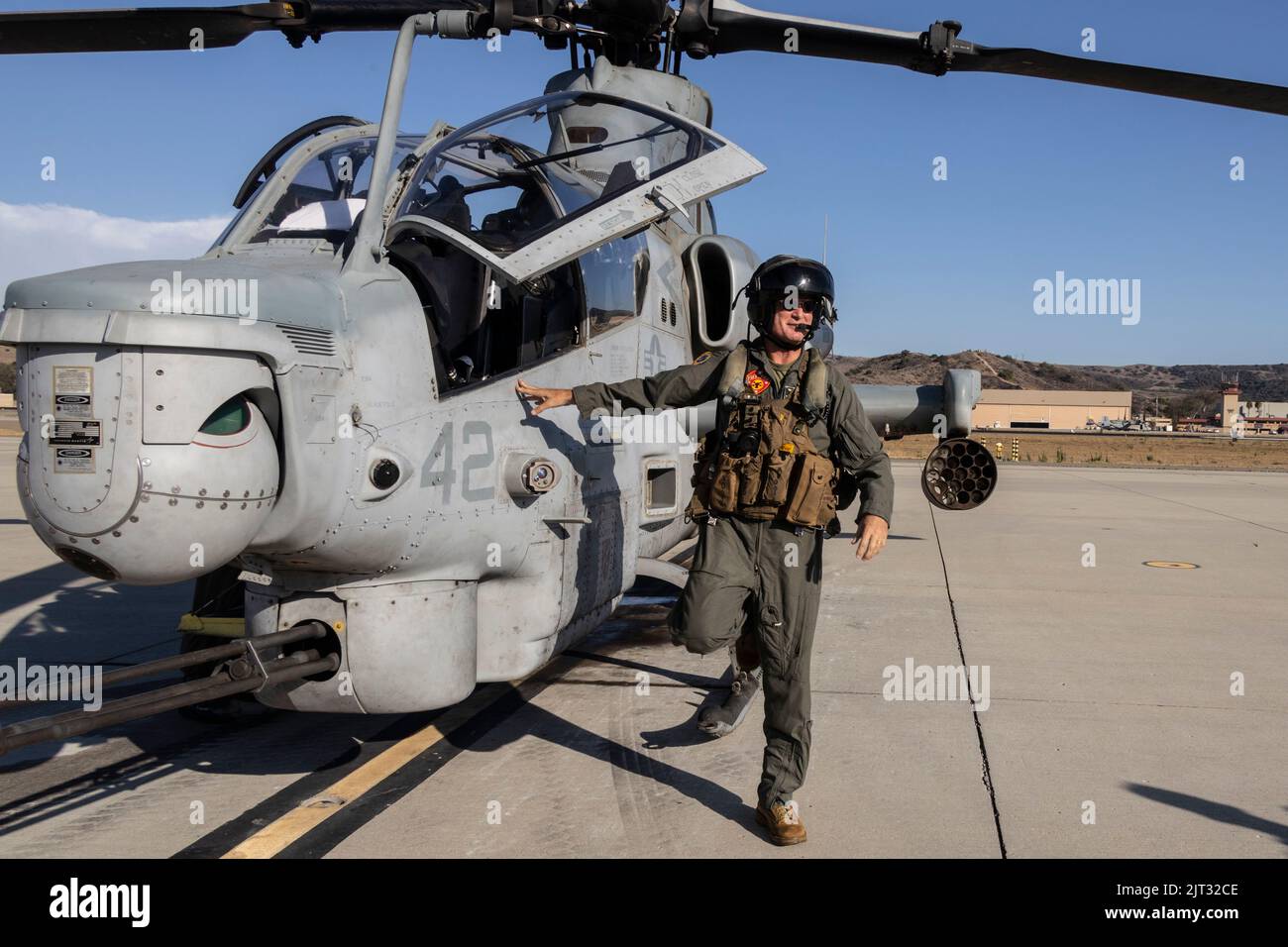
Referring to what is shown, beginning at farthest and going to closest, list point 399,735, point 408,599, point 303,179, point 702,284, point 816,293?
point 702,284
point 399,735
point 303,179
point 816,293
point 408,599

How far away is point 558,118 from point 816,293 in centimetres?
186

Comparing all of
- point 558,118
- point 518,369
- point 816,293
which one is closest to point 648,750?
point 518,369

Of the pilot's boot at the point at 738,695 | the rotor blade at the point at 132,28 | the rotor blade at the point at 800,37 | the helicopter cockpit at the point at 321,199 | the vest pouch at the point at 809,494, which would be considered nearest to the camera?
the vest pouch at the point at 809,494

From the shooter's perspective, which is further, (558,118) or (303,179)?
(558,118)

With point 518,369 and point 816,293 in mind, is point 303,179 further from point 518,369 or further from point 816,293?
point 816,293

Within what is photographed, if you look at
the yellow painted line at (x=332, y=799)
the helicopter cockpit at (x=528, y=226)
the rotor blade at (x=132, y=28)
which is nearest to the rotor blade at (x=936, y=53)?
the helicopter cockpit at (x=528, y=226)

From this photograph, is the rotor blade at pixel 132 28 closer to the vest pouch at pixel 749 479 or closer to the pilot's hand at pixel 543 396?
the pilot's hand at pixel 543 396

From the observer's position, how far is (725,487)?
3.89m

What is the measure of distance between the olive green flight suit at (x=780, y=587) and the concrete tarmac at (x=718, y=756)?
0.39m

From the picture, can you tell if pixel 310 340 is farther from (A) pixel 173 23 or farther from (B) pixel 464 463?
(A) pixel 173 23

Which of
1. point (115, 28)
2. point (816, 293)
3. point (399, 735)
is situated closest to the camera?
point (816, 293)

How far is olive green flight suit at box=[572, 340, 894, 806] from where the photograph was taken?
3807 millimetres

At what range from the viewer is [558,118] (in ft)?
16.5

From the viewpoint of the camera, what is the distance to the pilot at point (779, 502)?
3.80m
